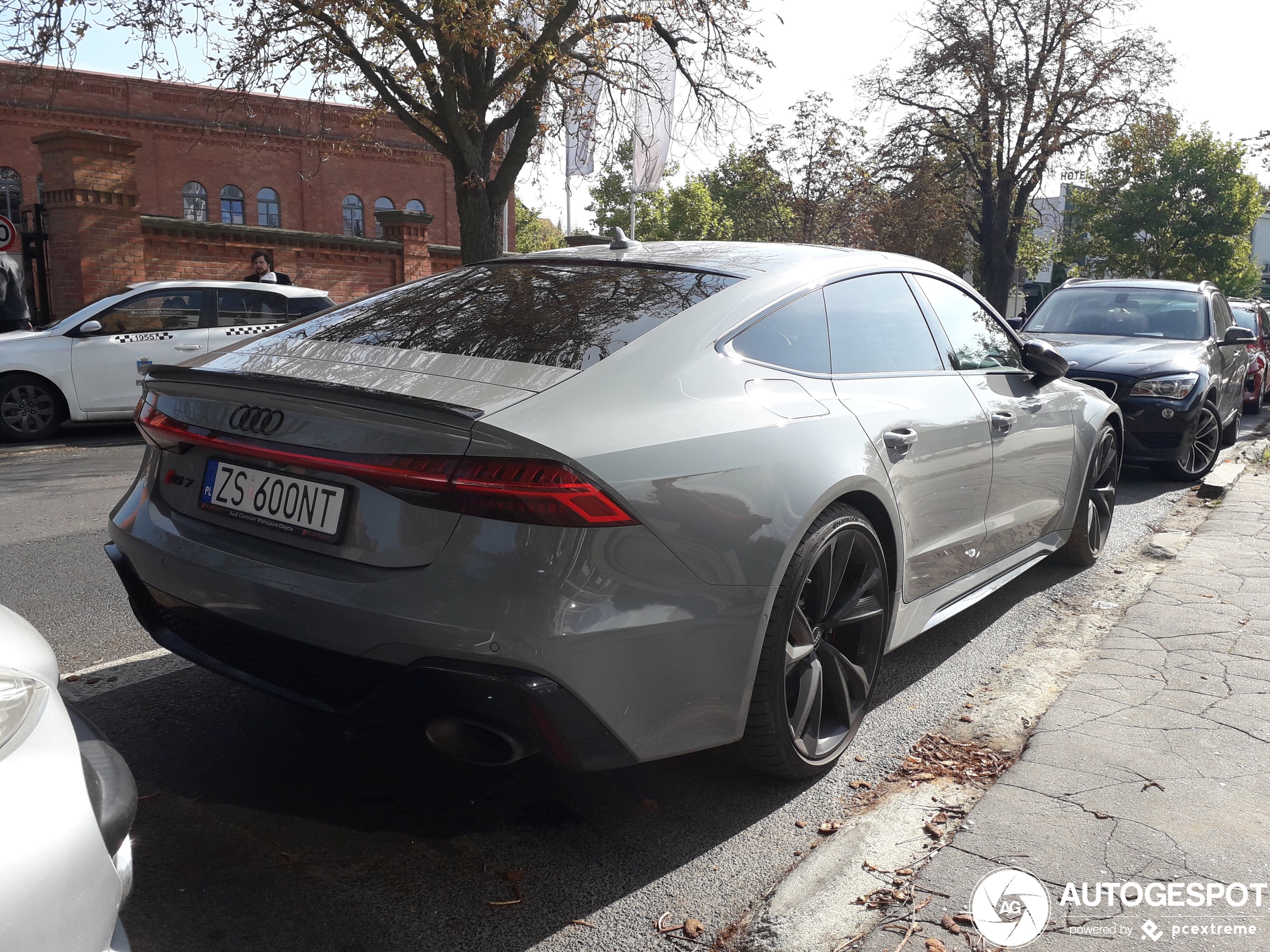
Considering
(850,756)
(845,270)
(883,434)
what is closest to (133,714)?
(850,756)

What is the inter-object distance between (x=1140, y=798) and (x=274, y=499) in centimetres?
250

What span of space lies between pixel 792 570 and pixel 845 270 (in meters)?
1.34

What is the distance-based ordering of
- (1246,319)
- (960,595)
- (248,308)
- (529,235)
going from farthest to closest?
(529,235) < (1246,319) < (248,308) < (960,595)

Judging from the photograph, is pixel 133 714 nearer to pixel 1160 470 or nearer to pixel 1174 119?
pixel 1160 470

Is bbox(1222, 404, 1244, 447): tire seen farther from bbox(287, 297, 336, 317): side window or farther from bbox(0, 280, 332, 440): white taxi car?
bbox(287, 297, 336, 317): side window

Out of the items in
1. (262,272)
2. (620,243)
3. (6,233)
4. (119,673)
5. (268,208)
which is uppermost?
(268,208)

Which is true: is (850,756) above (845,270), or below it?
below

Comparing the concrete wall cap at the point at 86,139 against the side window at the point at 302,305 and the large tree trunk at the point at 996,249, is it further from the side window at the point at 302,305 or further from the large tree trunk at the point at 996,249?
the large tree trunk at the point at 996,249

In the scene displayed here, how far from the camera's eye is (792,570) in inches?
112

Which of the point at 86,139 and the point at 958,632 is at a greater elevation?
the point at 86,139

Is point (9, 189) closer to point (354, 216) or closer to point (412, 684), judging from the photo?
point (354, 216)

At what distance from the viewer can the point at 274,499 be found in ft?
8.69

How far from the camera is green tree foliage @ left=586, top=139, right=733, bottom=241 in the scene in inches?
2562

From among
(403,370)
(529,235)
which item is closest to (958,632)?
(403,370)
